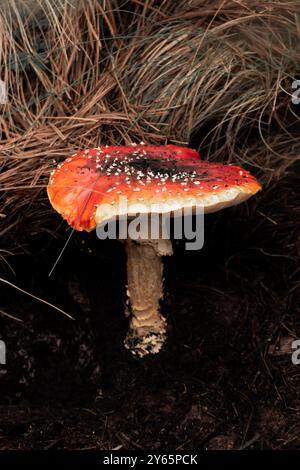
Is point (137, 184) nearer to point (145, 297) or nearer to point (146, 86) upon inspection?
point (145, 297)

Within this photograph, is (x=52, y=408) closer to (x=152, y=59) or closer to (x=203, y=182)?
(x=203, y=182)

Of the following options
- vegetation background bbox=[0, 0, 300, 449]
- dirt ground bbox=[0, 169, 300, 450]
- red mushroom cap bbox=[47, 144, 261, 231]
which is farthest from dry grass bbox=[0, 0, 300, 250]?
red mushroom cap bbox=[47, 144, 261, 231]

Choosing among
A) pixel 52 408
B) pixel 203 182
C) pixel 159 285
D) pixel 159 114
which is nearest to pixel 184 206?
pixel 203 182

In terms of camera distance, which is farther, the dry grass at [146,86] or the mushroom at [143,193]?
the dry grass at [146,86]

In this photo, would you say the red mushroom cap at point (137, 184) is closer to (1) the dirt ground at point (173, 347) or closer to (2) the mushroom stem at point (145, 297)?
(2) the mushroom stem at point (145, 297)

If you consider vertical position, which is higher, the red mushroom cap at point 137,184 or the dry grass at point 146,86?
the dry grass at point 146,86

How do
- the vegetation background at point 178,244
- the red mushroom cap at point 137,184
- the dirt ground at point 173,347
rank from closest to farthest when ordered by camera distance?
the red mushroom cap at point 137,184 < the dirt ground at point 173,347 < the vegetation background at point 178,244

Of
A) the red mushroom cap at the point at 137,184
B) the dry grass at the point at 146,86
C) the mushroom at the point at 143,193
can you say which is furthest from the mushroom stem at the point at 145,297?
the dry grass at the point at 146,86

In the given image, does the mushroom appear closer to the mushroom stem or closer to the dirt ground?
the mushroom stem
